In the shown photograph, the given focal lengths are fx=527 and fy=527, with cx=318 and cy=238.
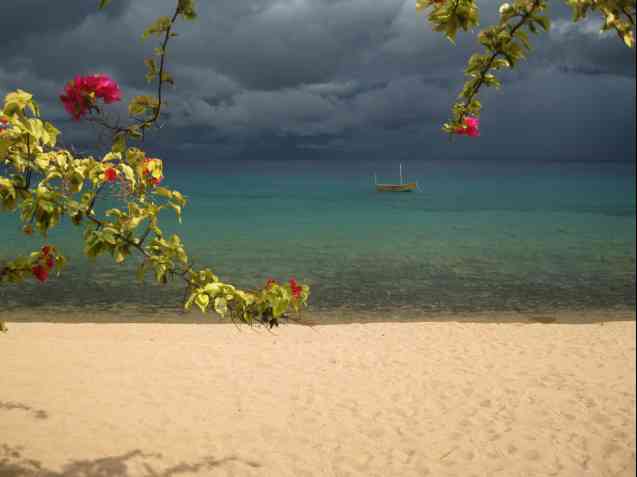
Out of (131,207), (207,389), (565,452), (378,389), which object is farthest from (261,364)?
(131,207)

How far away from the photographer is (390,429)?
6500mm

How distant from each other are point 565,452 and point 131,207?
18.1ft

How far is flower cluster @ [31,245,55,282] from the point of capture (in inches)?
137

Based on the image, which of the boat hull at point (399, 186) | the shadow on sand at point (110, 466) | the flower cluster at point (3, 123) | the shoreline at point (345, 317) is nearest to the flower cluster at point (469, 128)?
the flower cluster at point (3, 123)

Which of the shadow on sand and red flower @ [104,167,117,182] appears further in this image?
the shadow on sand

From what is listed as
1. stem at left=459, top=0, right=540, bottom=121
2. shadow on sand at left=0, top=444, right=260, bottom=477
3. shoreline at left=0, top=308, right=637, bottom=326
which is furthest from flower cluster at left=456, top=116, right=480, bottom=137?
shoreline at left=0, top=308, right=637, bottom=326

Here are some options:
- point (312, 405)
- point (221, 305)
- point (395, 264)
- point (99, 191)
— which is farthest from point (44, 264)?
point (395, 264)

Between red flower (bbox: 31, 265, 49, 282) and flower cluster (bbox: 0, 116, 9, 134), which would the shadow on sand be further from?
flower cluster (bbox: 0, 116, 9, 134)

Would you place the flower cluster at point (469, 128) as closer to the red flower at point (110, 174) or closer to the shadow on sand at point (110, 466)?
the red flower at point (110, 174)

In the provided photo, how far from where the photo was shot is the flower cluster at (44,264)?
347cm

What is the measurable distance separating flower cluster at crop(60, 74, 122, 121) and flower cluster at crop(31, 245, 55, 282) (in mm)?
1017

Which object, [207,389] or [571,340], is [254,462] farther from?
[571,340]

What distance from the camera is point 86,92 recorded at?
3.00 metres

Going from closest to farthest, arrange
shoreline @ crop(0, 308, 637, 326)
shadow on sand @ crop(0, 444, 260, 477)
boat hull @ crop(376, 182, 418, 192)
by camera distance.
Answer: shadow on sand @ crop(0, 444, 260, 477) → shoreline @ crop(0, 308, 637, 326) → boat hull @ crop(376, 182, 418, 192)
